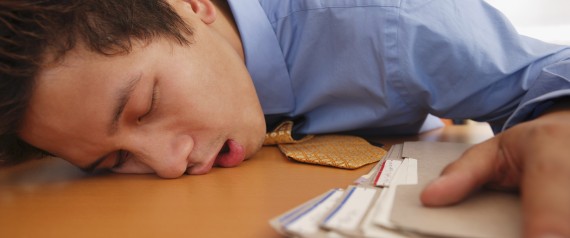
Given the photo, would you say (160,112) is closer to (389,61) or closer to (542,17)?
(389,61)

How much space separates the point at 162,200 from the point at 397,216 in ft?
0.89

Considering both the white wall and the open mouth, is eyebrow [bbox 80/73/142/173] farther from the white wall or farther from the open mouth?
the white wall

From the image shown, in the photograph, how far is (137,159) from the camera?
62cm

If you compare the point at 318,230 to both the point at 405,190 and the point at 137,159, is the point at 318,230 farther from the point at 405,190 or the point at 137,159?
the point at 137,159

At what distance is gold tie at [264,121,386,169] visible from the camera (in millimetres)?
631

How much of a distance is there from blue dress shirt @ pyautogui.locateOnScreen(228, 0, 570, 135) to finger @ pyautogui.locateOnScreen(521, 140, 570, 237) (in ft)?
1.04

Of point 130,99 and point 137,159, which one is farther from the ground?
point 130,99

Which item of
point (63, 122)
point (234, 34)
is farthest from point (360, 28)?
point (63, 122)

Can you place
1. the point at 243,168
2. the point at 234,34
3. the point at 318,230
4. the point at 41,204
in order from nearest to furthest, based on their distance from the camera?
the point at 318,230 → the point at 41,204 → the point at 243,168 → the point at 234,34

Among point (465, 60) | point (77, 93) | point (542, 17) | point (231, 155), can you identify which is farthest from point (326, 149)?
point (542, 17)

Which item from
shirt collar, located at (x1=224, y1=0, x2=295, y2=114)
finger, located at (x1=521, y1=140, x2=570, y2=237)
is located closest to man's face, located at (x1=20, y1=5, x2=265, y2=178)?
shirt collar, located at (x1=224, y1=0, x2=295, y2=114)

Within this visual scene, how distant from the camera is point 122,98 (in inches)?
21.4

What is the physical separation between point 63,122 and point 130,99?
0.08 meters

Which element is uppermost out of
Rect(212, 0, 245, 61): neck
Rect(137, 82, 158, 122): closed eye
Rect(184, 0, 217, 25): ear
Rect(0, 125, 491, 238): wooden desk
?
Rect(184, 0, 217, 25): ear
